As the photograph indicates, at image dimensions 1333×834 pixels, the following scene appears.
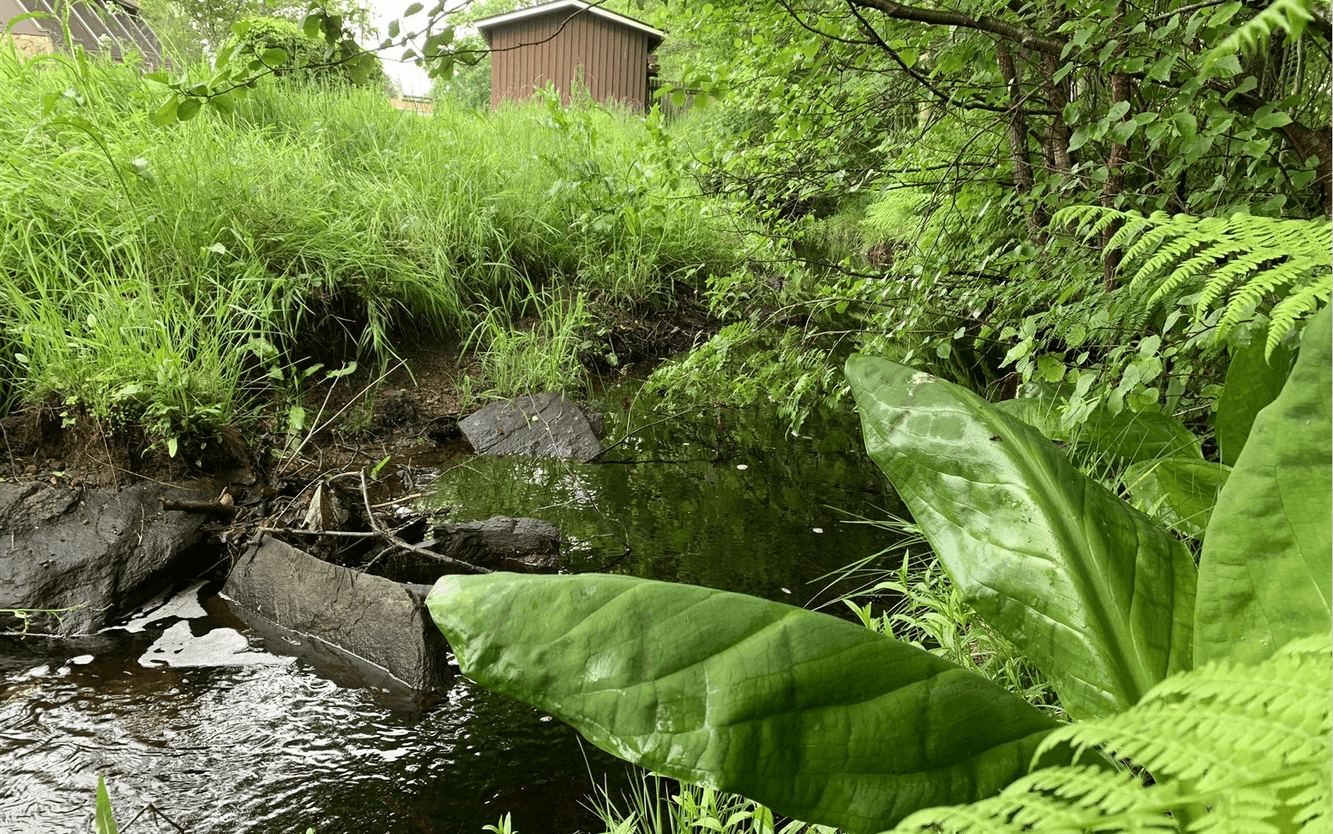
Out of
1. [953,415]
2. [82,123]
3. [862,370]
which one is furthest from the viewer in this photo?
[82,123]

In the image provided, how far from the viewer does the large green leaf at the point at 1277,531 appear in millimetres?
795

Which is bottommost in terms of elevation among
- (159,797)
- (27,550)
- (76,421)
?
(159,797)

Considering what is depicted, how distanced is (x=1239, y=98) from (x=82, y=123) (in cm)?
315

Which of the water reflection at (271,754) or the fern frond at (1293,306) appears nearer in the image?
the fern frond at (1293,306)

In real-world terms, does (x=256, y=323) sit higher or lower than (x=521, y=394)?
higher

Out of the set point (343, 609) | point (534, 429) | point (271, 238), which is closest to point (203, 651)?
point (343, 609)

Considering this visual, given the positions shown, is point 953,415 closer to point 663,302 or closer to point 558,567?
point 558,567

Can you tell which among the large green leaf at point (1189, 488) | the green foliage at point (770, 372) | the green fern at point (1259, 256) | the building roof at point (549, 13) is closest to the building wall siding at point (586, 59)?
the building roof at point (549, 13)

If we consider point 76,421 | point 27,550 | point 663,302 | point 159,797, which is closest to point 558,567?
point 159,797

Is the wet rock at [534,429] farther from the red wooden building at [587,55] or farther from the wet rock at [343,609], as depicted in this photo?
the red wooden building at [587,55]

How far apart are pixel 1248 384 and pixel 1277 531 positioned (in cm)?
59

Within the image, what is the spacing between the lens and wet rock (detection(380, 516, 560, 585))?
2768 mm

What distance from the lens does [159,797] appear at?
5.90 ft

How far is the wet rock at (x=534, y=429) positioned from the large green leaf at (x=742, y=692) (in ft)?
10.6
